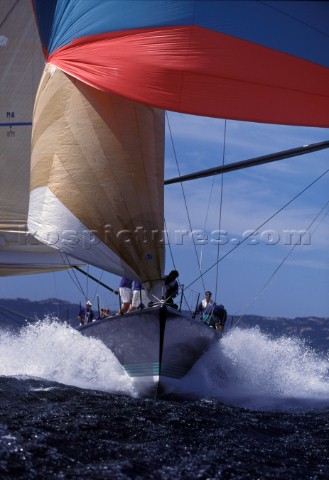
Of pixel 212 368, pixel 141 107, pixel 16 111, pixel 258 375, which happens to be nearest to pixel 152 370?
pixel 212 368

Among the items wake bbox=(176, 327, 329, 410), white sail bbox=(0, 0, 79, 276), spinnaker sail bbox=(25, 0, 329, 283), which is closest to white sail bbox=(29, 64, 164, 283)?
spinnaker sail bbox=(25, 0, 329, 283)

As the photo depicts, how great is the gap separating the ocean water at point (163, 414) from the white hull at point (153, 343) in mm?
252

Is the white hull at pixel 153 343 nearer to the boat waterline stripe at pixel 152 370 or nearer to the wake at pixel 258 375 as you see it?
the boat waterline stripe at pixel 152 370

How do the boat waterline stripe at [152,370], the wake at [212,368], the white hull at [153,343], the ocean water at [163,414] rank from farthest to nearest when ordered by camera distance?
the wake at [212,368] → the boat waterline stripe at [152,370] → the white hull at [153,343] → the ocean water at [163,414]

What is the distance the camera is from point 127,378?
41.7 feet

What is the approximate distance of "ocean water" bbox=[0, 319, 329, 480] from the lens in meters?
7.23

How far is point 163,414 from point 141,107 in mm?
4917

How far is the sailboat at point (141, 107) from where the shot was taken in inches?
438

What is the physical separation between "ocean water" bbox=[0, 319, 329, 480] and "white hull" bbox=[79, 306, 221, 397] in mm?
252

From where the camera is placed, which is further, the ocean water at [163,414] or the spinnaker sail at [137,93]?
the spinnaker sail at [137,93]

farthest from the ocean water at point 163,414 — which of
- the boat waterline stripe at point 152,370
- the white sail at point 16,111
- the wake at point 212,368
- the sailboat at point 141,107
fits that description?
the white sail at point 16,111

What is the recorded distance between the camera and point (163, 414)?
10383mm

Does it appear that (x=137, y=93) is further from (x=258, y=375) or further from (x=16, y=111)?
(x=16, y=111)

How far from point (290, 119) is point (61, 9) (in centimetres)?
412
